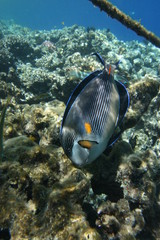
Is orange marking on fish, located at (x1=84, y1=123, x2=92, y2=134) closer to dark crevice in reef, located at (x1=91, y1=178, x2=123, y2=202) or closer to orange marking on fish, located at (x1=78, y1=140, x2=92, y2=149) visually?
orange marking on fish, located at (x1=78, y1=140, x2=92, y2=149)

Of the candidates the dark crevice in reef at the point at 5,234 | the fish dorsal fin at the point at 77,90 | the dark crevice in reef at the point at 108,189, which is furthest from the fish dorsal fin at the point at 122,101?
the dark crevice in reef at the point at 5,234

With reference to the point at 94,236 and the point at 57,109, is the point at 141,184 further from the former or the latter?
the point at 57,109

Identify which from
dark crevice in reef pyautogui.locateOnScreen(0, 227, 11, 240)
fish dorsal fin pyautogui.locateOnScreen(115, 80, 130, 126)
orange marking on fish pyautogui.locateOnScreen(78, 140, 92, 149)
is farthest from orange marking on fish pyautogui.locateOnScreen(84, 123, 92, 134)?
dark crevice in reef pyautogui.locateOnScreen(0, 227, 11, 240)

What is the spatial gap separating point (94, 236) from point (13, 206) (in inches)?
30.6

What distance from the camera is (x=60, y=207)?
1.64m

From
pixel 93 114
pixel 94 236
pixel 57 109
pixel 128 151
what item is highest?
pixel 93 114

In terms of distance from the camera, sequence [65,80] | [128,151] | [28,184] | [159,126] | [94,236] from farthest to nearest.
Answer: [65,80], [159,126], [128,151], [28,184], [94,236]

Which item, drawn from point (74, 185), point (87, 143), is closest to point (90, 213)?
point (74, 185)

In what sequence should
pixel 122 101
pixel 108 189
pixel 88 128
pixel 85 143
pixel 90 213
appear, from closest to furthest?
pixel 85 143 < pixel 88 128 < pixel 122 101 < pixel 90 213 < pixel 108 189

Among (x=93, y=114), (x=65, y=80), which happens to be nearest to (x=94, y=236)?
(x=93, y=114)

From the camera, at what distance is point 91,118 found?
4.49ft

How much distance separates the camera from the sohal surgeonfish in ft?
4.35

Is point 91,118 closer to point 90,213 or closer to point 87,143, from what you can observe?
point 87,143

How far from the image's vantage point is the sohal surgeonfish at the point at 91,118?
1.33 metres
